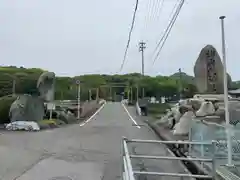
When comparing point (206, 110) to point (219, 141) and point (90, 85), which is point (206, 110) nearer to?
point (219, 141)

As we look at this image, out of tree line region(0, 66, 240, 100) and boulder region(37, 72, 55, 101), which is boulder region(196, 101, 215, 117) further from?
tree line region(0, 66, 240, 100)

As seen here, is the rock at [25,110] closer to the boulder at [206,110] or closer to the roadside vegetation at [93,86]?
the roadside vegetation at [93,86]

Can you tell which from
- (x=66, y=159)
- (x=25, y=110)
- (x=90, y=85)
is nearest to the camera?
(x=66, y=159)

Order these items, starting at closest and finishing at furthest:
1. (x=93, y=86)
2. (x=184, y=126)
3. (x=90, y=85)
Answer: (x=184, y=126) < (x=90, y=85) < (x=93, y=86)

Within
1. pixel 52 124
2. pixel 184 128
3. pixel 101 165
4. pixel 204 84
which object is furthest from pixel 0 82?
pixel 101 165

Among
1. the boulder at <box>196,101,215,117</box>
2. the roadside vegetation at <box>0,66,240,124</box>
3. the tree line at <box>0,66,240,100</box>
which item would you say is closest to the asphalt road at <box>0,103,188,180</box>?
the boulder at <box>196,101,215,117</box>

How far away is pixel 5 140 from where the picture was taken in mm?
14719

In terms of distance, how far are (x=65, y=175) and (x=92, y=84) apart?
251ft

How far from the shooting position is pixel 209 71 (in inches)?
822

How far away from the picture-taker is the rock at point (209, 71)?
816 inches

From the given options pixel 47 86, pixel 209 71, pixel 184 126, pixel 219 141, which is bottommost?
pixel 184 126

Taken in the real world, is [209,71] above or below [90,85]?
below

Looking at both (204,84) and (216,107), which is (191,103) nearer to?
(216,107)

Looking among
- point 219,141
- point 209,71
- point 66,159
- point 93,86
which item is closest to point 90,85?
point 93,86
